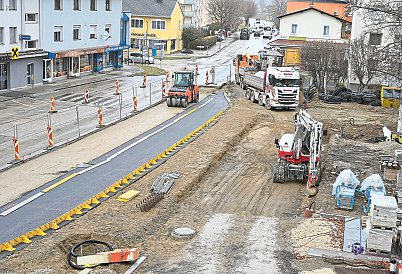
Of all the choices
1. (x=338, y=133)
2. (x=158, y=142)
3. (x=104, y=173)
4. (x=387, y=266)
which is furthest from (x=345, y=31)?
(x=387, y=266)

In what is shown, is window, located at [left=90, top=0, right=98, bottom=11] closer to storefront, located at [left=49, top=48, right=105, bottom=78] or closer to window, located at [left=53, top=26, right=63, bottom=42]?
storefront, located at [left=49, top=48, right=105, bottom=78]

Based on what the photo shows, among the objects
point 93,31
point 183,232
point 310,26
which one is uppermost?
point 310,26

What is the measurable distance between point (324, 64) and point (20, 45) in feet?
73.4

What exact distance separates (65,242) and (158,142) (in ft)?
43.7

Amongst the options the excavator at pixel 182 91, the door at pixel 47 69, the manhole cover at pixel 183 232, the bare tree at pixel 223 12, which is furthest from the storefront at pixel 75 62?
the bare tree at pixel 223 12

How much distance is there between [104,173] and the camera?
24.6m

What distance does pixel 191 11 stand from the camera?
335 feet

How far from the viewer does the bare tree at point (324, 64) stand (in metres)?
48.0

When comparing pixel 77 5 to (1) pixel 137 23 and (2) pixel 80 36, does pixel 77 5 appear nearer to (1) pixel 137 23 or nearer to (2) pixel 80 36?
(2) pixel 80 36

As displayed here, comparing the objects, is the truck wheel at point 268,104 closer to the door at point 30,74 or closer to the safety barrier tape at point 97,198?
the safety barrier tape at point 97,198

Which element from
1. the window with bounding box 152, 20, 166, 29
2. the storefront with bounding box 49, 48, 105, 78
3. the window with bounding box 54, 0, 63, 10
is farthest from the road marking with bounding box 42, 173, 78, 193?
the window with bounding box 152, 20, 166, 29

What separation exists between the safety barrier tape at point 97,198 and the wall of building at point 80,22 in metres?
23.4

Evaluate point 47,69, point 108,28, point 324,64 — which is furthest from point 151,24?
point 324,64

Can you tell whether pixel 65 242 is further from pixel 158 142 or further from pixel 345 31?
pixel 345 31
